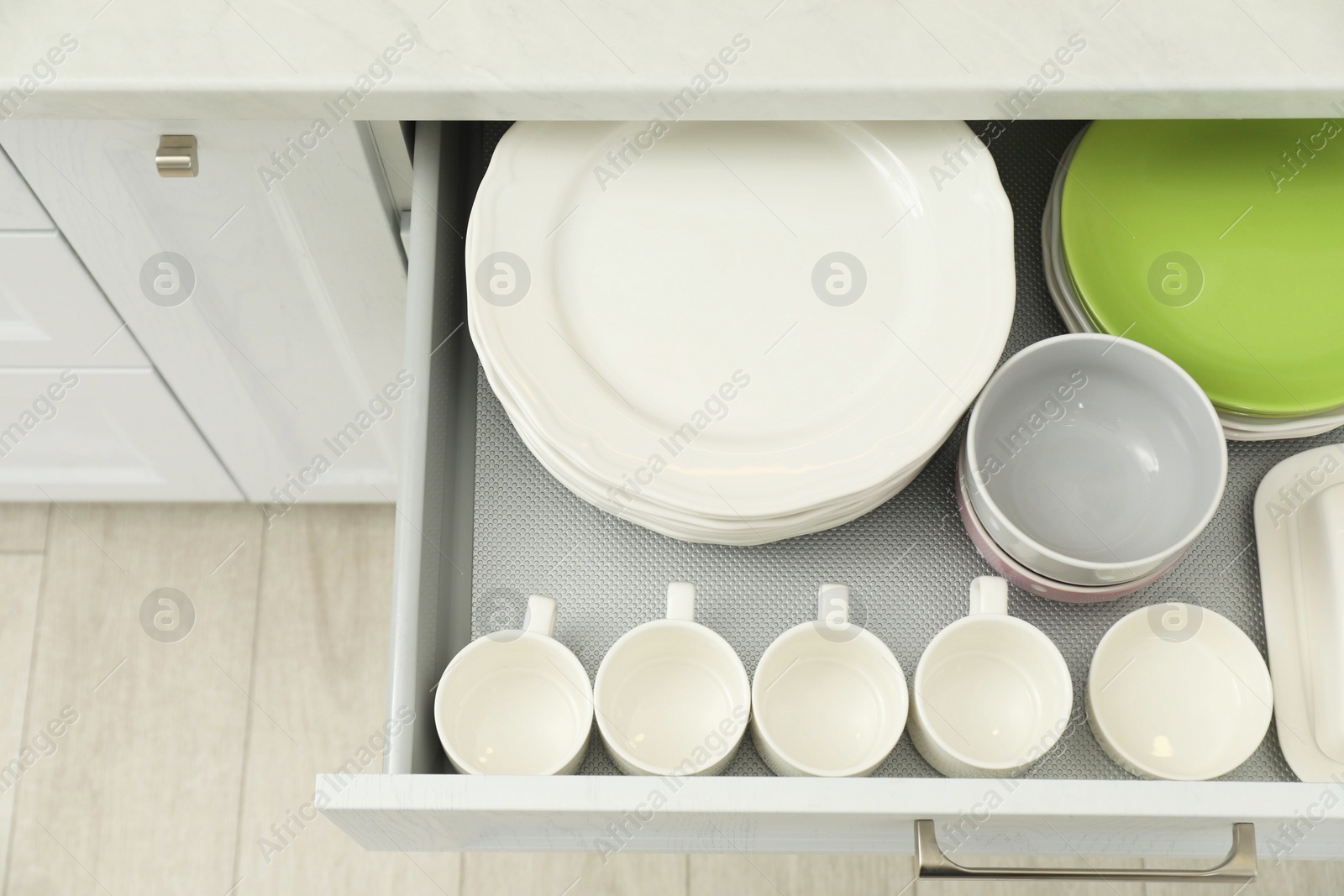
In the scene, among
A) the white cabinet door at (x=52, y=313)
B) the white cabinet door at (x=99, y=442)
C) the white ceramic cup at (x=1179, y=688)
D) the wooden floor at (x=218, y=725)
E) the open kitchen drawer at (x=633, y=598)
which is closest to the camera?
the open kitchen drawer at (x=633, y=598)

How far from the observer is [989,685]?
0.66m

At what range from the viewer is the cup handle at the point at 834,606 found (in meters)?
0.64

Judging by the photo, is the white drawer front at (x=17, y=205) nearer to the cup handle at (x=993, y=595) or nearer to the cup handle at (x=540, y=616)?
the cup handle at (x=540, y=616)

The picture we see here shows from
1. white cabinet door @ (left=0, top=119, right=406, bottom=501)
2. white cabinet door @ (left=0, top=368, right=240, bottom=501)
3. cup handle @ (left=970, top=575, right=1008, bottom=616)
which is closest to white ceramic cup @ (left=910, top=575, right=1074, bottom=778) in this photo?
cup handle @ (left=970, top=575, right=1008, bottom=616)

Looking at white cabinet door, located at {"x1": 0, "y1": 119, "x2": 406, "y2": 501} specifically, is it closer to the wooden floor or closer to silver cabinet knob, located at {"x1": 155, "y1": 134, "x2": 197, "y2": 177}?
silver cabinet knob, located at {"x1": 155, "y1": 134, "x2": 197, "y2": 177}

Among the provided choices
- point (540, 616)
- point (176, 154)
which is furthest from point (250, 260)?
point (540, 616)

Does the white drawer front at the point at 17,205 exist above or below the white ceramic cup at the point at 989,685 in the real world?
above

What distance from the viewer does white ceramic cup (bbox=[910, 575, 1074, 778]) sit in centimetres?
Result: 62

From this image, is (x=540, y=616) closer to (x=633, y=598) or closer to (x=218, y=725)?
(x=633, y=598)

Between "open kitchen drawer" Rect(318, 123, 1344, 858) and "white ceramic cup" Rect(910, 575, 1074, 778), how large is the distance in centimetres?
2

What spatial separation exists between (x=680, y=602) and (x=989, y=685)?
0.20m

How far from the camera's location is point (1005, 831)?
58cm

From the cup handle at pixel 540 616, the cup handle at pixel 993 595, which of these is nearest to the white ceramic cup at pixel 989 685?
the cup handle at pixel 993 595

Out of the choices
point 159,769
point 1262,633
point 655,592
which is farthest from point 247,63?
point 159,769
